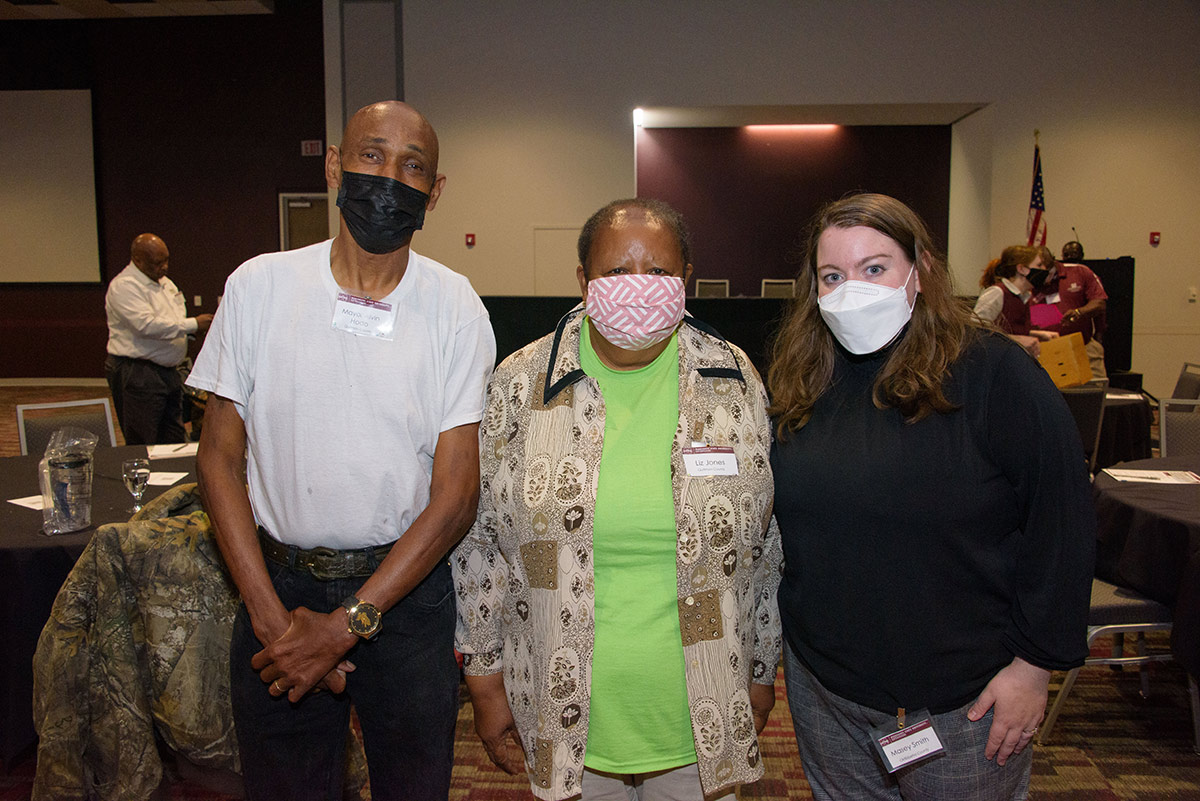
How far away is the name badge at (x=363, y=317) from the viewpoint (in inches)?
56.6

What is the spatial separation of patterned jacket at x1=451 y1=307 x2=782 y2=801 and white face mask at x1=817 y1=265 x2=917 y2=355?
22 cm

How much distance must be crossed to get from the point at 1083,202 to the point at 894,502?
930 centimetres

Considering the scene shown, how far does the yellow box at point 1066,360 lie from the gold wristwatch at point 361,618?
5.20m

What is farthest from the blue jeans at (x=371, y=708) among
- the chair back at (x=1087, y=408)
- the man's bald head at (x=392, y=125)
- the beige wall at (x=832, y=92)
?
the beige wall at (x=832, y=92)

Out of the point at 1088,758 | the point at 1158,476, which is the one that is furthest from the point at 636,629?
the point at 1158,476

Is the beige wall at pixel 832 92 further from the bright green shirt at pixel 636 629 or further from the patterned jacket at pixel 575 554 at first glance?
the bright green shirt at pixel 636 629

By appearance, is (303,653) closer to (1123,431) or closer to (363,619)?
(363,619)

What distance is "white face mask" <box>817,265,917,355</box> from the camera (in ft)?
4.52

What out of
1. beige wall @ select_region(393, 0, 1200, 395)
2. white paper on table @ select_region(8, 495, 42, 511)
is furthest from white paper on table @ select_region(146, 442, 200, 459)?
beige wall @ select_region(393, 0, 1200, 395)

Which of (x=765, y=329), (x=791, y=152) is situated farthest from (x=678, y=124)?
(x=765, y=329)

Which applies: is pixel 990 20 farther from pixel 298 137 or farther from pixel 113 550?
pixel 113 550

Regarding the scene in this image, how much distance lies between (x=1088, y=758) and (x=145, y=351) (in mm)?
5724

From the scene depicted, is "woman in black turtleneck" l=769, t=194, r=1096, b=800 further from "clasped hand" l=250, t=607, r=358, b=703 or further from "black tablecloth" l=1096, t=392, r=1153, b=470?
"black tablecloth" l=1096, t=392, r=1153, b=470

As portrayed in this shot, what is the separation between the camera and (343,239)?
152cm
